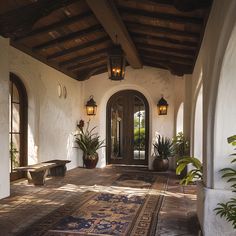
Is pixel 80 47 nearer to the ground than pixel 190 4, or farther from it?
farther from it

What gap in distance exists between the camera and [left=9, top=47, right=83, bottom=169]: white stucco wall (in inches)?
264

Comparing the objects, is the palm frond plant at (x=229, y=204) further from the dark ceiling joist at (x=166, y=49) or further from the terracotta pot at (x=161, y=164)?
the terracotta pot at (x=161, y=164)

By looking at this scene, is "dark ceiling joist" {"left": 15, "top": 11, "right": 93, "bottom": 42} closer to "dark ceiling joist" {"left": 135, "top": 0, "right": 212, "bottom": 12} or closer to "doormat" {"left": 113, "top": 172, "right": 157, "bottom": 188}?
"dark ceiling joist" {"left": 135, "top": 0, "right": 212, "bottom": 12}

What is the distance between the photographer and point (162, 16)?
16.1ft

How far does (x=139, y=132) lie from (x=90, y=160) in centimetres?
177

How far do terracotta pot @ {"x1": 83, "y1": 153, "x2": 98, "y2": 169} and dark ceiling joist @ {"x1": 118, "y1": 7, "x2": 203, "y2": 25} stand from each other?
4.92 m

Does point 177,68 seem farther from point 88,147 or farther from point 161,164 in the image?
point 88,147

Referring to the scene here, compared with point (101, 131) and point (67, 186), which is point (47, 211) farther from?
point (101, 131)

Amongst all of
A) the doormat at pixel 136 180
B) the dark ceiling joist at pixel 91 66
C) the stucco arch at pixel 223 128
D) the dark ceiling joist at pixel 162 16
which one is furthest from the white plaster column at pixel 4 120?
the dark ceiling joist at pixel 91 66

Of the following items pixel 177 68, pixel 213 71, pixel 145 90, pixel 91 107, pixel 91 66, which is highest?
pixel 91 66

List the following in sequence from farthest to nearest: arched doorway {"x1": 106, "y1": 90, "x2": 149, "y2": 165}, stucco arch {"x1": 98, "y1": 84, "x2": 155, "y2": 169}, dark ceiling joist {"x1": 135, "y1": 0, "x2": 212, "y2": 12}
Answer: arched doorway {"x1": 106, "y1": 90, "x2": 149, "y2": 165} → stucco arch {"x1": 98, "y1": 84, "x2": 155, "y2": 169} → dark ceiling joist {"x1": 135, "y1": 0, "x2": 212, "y2": 12}

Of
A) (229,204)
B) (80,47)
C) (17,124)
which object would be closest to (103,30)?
(80,47)

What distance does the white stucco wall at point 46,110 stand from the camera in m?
6.69

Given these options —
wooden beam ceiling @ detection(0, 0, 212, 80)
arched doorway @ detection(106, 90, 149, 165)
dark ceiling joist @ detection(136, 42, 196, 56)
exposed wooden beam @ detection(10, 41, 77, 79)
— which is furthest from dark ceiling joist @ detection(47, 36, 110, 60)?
arched doorway @ detection(106, 90, 149, 165)
